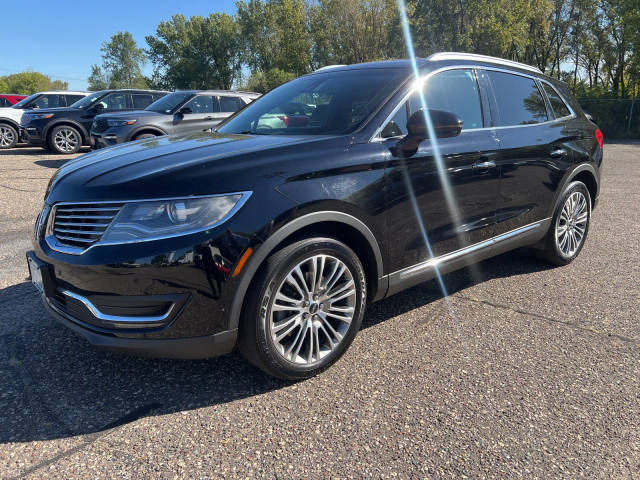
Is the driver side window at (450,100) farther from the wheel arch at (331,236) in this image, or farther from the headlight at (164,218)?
the headlight at (164,218)

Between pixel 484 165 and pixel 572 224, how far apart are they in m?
1.79

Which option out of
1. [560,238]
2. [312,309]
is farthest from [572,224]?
[312,309]

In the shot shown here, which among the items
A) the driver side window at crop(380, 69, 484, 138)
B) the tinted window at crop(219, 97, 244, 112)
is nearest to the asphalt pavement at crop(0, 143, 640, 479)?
the driver side window at crop(380, 69, 484, 138)

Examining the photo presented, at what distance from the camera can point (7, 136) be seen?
1464cm

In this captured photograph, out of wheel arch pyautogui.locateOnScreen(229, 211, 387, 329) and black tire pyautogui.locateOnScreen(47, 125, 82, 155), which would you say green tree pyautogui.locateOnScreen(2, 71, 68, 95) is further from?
wheel arch pyautogui.locateOnScreen(229, 211, 387, 329)

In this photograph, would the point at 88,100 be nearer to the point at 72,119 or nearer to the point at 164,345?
the point at 72,119

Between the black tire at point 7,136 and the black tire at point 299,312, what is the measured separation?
15145 mm

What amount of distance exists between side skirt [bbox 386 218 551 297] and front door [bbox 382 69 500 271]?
5 centimetres

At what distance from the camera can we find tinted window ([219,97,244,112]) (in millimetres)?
11578

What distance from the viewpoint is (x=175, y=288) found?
7.60 feet

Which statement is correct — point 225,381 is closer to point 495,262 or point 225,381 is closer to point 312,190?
point 312,190

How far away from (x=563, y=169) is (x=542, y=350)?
2.01m

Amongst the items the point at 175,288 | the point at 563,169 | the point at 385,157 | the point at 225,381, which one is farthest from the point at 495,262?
the point at 175,288

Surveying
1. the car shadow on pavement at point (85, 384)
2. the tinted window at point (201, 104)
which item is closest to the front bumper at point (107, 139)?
the tinted window at point (201, 104)
